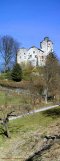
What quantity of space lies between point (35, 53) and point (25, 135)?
95.5 m

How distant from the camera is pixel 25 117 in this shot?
4456 cm

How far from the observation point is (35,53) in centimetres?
12738

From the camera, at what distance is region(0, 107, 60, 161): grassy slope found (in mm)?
27609

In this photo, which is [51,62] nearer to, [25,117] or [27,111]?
[27,111]

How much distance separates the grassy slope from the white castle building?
7681 cm

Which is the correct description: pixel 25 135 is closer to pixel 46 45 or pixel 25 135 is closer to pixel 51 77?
pixel 51 77

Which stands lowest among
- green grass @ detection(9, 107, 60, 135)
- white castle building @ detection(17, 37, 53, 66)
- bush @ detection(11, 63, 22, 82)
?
green grass @ detection(9, 107, 60, 135)

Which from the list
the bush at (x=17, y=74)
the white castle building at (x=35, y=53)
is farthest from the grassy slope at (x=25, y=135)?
the white castle building at (x=35, y=53)

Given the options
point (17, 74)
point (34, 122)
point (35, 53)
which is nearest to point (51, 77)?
point (17, 74)

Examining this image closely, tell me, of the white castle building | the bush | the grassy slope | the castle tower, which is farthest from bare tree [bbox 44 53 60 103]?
the castle tower

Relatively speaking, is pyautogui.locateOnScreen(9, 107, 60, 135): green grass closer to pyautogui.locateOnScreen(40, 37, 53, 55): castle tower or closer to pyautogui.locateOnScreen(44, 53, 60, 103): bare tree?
pyautogui.locateOnScreen(44, 53, 60, 103): bare tree

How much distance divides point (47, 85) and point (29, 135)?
33842mm

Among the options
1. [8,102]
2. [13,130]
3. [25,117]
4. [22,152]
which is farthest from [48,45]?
[22,152]

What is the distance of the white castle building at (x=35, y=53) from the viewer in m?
122
